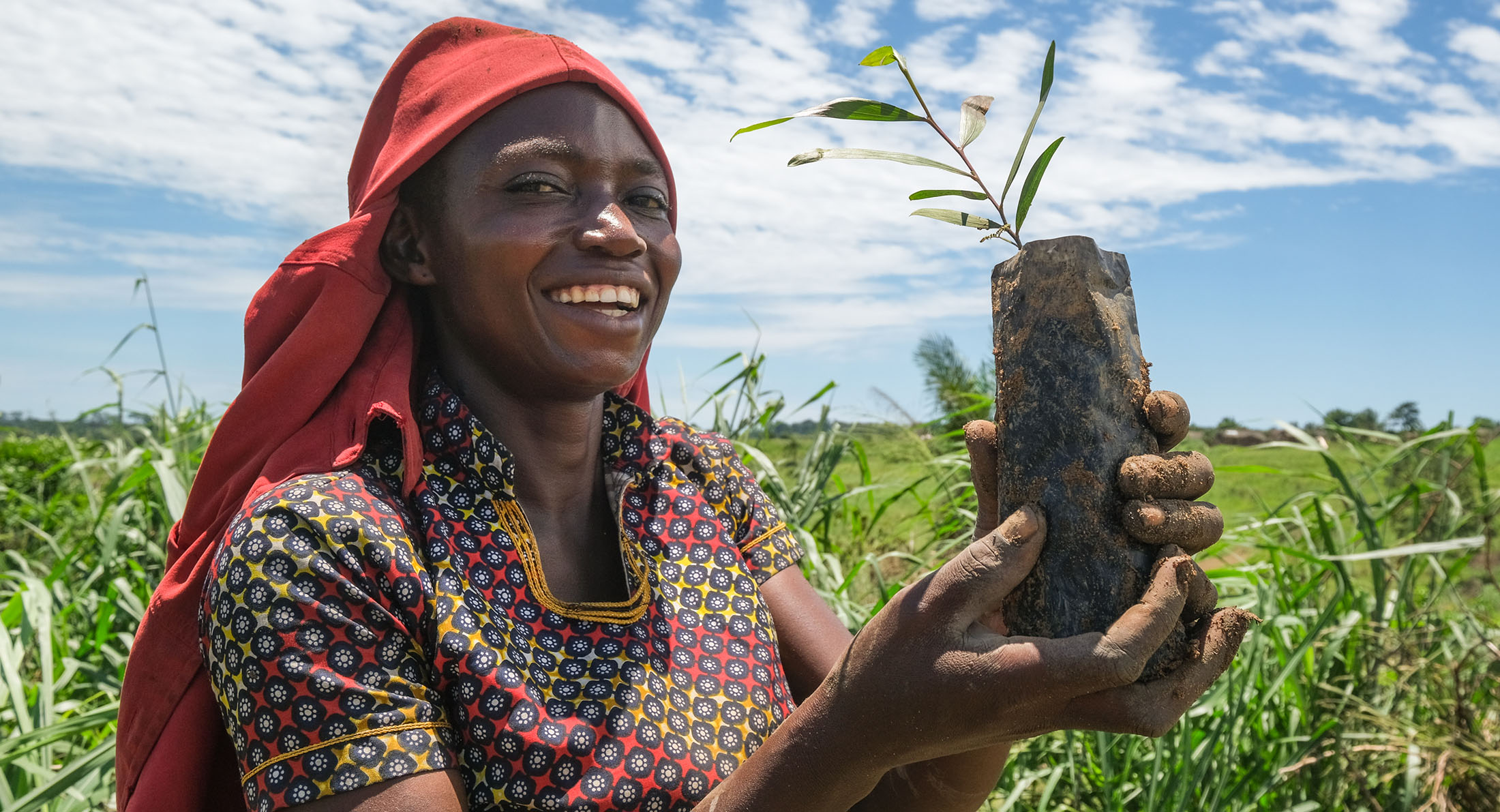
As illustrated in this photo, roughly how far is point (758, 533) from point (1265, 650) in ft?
5.24

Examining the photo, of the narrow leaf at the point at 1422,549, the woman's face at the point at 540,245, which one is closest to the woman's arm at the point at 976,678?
the woman's face at the point at 540,245

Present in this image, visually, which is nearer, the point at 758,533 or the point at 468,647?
the point at 468,647

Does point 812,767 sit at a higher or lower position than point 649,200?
lower

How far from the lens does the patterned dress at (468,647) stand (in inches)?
53.1

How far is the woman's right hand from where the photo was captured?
1.20 m

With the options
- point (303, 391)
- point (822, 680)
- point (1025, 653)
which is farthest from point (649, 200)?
point (1025, 653)

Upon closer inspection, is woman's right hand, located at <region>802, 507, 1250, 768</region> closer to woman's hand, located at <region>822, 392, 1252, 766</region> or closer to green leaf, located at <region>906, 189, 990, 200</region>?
woman's hand, located at <region>822, 392, 1252, 766</region>

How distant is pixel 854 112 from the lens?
1.44m

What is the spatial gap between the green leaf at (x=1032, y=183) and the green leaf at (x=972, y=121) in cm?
10

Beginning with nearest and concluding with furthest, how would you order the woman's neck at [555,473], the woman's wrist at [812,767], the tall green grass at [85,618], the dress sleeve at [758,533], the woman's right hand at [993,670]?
the woman's right hand at [993,670], the woman's wrist at [812,767], the woman's neck at [555,473], the dress sleeve at [758,533], the tall green grass at [85,618]

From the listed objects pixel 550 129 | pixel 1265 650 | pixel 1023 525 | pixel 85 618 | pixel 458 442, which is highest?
pixel 550 129

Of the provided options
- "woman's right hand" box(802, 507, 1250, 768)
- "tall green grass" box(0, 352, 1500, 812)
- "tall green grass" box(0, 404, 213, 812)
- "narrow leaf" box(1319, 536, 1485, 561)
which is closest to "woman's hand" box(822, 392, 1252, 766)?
"woman's right hand" box(802, 507, 1250, 768)

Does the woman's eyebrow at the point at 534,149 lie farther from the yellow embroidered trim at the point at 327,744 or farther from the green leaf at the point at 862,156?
the yellow embroidered trim at the point at 327,744

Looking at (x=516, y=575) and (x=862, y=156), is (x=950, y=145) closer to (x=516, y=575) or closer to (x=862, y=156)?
(x=862, y=156)
